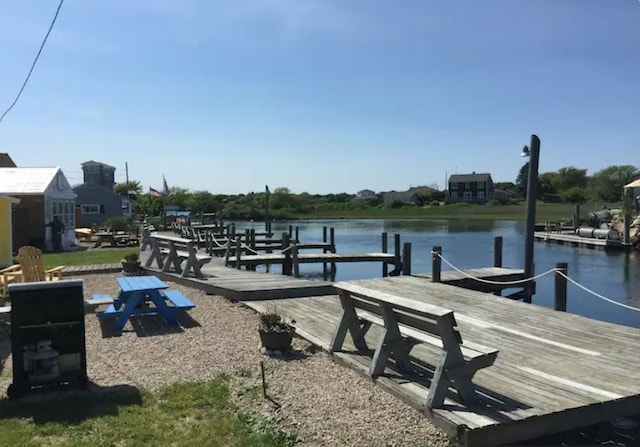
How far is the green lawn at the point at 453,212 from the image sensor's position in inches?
3054

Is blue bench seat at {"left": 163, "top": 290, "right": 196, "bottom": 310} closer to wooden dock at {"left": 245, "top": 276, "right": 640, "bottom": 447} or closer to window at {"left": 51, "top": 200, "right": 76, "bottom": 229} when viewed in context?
wooden dock at {"left": 245, "top": 276, "right": 640, "bottom": 447}

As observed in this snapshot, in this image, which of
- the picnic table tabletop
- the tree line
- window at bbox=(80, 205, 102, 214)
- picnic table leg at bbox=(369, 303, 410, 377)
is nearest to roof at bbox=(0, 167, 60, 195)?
the picnic table tabletop

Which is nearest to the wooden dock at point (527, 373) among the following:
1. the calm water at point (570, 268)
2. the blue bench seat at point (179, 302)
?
the blue bench seat at point (179, 302)

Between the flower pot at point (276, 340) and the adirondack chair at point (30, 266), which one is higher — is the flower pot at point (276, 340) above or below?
below


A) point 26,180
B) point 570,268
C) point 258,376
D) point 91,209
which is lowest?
point 570,268

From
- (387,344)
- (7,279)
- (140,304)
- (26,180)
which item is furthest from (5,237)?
(387,344)

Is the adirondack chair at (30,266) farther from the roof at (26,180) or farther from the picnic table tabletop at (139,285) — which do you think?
the roof at (26,180)

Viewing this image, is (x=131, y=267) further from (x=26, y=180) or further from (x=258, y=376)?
(x=26, y=180)

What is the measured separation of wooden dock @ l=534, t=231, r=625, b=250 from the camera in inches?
1378

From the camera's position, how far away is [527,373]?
5594mm

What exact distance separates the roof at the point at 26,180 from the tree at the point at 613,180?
67021 millimetres

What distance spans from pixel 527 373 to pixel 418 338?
128 centimetres

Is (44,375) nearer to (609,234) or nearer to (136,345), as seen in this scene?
(136,345)

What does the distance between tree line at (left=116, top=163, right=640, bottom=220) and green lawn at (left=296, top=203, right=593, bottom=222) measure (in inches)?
119
